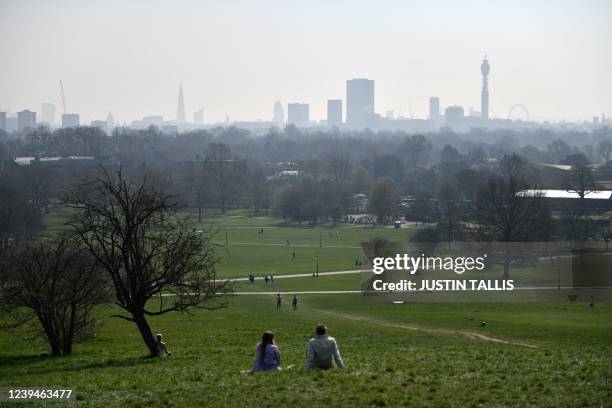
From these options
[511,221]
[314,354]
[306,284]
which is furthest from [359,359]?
[511,221]

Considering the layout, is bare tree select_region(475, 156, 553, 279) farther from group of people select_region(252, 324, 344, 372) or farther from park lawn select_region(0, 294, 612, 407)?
group of people select_region(252, 324, 344, 372)

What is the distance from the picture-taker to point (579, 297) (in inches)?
1594

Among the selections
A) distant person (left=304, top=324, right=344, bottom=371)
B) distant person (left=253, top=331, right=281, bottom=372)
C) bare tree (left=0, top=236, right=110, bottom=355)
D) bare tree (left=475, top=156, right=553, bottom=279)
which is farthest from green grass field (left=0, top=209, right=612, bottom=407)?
bare tree (left=475, top=156, right=553, bottom=279)

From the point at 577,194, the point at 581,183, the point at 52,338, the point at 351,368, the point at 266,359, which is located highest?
the point at 581,183

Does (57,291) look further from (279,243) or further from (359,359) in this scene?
(279,243)

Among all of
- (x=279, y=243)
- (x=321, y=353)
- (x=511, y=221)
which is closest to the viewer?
(x=321, y=353)

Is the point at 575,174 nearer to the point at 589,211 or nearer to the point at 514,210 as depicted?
the point at 589,211

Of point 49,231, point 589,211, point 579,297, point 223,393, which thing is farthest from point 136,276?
point 589,211

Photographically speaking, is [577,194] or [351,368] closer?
[351,368]

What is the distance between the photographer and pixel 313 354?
50.8 feet

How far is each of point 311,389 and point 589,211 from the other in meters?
79.3

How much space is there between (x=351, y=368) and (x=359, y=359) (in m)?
2.14

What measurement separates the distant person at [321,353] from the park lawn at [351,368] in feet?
0.82

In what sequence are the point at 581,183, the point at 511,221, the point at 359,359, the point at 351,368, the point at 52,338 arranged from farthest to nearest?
the point at 581,183, the point at 511,221, the point at 52,338, the point at 359,359, the point at 351,368
